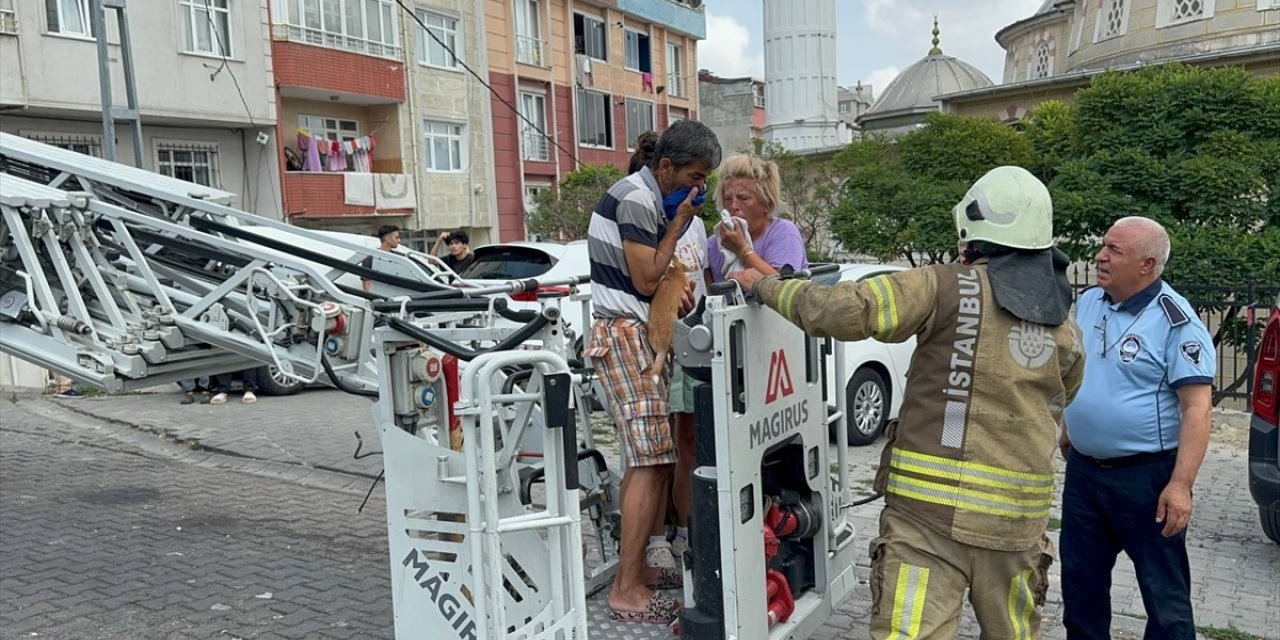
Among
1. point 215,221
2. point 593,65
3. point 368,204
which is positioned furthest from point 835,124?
Result: point 215,221

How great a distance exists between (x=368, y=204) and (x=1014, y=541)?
23.4 meters

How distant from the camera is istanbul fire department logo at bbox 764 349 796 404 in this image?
3.22 metres

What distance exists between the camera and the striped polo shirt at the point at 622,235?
11.9ft

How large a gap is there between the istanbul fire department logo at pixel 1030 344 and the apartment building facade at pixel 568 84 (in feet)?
79.0

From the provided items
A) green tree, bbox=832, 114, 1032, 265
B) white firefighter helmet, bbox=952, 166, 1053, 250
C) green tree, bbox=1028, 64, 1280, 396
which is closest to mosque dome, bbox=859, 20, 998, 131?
green tree, bbox=832, 114, 1032, 265

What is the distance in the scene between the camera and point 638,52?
37.5 metres

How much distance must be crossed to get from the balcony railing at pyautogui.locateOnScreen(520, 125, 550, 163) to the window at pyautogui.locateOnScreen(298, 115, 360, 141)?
6345 mm

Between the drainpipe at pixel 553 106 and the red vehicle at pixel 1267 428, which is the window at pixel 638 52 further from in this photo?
the red vehicle at pixel 1267 428

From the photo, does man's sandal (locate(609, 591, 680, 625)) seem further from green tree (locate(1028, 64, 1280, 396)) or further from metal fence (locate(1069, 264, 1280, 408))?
green tree (locate(1028, 64, 1280, 396))

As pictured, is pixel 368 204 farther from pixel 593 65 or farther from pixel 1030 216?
pixel 1030 216

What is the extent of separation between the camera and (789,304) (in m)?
2.83

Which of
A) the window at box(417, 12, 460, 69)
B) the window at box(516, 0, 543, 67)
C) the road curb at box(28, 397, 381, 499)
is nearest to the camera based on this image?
the road curb at box(28, 397, 381, 499)

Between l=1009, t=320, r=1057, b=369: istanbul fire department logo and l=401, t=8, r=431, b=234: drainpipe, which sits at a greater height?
l=401, t=8, r=431, b=234: drainpipe

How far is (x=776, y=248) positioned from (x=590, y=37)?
1255 inches
